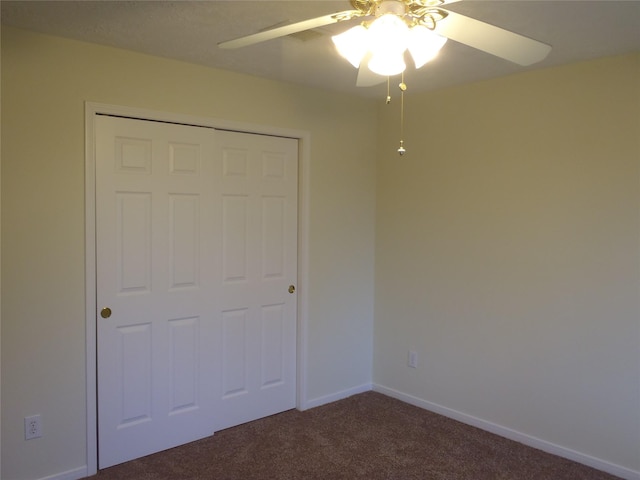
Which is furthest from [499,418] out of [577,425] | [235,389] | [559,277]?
[235,389]

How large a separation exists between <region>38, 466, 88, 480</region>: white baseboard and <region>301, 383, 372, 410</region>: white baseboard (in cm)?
145

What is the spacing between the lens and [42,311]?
2.48 m

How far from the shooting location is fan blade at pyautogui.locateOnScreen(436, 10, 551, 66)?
1526 mm

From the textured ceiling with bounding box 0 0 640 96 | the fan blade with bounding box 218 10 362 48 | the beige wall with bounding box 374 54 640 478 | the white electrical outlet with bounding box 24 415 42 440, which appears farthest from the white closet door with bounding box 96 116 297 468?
the fan blade with bounding box 218 10 362 48

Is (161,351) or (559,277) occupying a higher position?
(559,277)

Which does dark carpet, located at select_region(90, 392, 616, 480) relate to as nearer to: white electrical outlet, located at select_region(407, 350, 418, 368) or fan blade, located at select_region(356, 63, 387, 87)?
white electrical outlet, located at select_region(407, 350, 418, 368)

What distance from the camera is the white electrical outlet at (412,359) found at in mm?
3666

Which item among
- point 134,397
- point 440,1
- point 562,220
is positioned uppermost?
point 440,1

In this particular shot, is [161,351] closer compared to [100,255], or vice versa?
[100,255]

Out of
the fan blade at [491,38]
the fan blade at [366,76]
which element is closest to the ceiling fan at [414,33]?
the fan blade at [491,38]

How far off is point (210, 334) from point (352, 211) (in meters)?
1.39

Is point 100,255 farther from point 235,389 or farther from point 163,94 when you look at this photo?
point 235,389

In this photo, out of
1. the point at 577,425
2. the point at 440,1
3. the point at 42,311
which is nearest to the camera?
the point at 440,1

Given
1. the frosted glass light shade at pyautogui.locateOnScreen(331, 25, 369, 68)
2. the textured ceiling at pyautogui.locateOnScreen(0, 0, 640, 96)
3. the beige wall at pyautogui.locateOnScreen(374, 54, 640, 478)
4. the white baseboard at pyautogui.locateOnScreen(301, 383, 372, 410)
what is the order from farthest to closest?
the white baseboard at pyautogui.locateOnScreen(301, 383, 372, 410) < the beige wall at pyautogui.locateOnScreen(374, 54, 640, 478) < the textured ceiling at pyautogui.locateOnScreen(0, 0, 640, 96) < the frosted glass light shade at pyautogui.locateOnScreen(331, 25, 369, 68)
